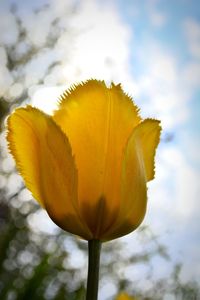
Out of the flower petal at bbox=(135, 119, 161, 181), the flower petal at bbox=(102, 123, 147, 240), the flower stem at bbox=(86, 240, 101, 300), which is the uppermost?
the flower petal at bbox=(135, 119, 161, 181)

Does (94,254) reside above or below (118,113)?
below

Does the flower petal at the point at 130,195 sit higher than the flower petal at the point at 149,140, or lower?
lower

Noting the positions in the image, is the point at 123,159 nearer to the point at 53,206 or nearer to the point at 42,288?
the point at 53,206

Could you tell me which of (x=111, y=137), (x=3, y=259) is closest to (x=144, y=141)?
(x=111, y=137)

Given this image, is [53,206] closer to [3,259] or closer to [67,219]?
[67,219]

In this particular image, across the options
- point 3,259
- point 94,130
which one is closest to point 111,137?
point 94,130

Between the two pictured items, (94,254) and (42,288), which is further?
(42,288)
